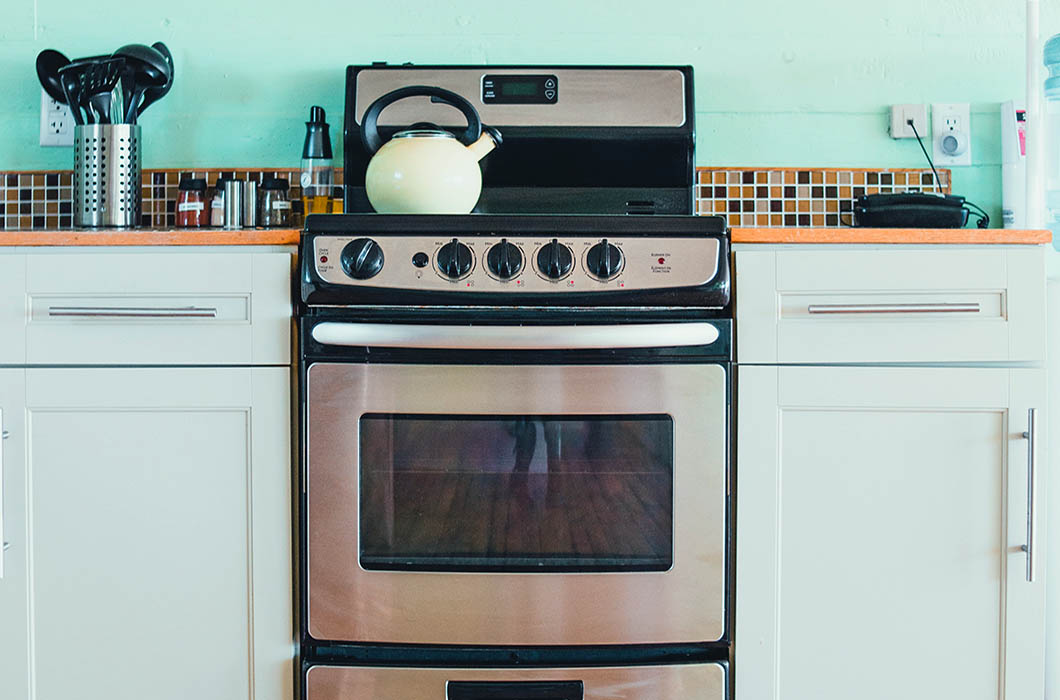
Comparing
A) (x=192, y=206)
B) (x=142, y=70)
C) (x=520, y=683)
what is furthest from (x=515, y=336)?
(x=142, y=70)

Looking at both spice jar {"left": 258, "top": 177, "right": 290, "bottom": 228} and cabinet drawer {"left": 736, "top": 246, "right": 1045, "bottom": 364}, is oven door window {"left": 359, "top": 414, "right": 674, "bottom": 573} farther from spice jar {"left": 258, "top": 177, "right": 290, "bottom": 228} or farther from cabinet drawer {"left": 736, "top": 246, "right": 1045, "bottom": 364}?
spice jar {"left": 258, "top": 177, "right": 290, "bottom": 228}

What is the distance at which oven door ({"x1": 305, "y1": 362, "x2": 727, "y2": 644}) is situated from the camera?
4.60 ft

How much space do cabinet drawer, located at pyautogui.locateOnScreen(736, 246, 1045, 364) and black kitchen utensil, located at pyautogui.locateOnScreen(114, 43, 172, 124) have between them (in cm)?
119

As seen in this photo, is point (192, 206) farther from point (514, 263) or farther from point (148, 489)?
point (514, 263)

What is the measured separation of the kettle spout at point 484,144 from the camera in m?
1.59

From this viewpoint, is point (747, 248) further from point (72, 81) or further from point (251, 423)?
point (72, 81)

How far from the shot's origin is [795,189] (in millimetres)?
1976

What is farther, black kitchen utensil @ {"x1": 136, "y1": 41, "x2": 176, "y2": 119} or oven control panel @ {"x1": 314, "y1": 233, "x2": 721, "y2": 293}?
black kitchen utensil @ {"x1": 136, "y1": 41, "x2": 176, "y2": 119}

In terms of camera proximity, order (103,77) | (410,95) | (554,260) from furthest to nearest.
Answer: (103,77)
(410,95)
(554,260)

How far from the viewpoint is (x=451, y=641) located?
4.66 ft

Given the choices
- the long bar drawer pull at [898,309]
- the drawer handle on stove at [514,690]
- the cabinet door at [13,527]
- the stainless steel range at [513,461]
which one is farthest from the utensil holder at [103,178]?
the long bar drawer pull at [898,309]

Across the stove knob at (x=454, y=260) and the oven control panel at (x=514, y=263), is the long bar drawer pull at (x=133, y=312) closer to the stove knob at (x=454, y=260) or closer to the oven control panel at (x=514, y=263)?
the oven control panel at (x=514, y=263)

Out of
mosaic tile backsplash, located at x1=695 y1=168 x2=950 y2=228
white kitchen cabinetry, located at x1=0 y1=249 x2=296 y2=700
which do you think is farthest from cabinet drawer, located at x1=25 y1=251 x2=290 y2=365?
mosaic tile backsplash, located at x1=695 y1=168 x2=950 y2=228

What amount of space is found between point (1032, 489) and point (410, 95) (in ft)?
3.87
